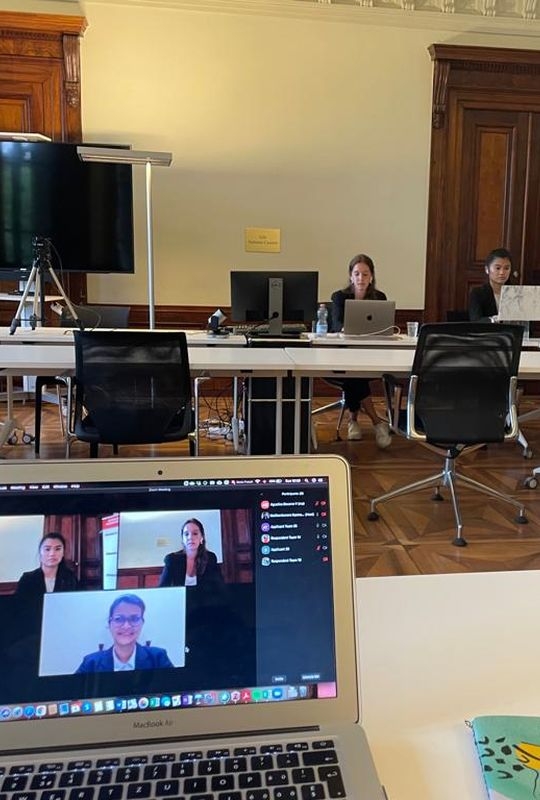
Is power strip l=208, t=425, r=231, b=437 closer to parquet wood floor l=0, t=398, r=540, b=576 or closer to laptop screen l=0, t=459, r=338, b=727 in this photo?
parquet wood floor l=0, t=398, r=540, b=576

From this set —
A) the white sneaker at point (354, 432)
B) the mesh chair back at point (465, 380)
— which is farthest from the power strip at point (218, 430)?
the mesh chair back at point (465, 380)

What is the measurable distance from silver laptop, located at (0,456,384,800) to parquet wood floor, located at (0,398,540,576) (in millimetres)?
1912

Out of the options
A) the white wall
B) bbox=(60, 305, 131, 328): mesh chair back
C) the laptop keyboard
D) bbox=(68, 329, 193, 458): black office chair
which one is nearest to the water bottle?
bbox=(60, 305, 131, 328): mesh chair back

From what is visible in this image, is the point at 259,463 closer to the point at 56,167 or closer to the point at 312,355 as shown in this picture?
the point at 312,355

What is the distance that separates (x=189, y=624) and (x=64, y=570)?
13 cm

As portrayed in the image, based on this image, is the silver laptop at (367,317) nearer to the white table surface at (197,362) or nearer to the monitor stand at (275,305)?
the monitor stand at (275,305)

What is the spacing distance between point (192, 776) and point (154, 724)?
0.22 feet

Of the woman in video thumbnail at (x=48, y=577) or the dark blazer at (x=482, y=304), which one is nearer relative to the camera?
the woman in video thumbnail at (x=48, y=577)

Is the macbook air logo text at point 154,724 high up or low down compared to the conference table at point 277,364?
down

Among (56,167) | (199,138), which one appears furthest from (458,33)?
(56,167)

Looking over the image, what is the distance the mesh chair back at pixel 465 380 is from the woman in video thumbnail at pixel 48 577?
239 cm

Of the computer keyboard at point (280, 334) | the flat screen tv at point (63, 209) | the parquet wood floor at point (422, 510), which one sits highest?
the flat screen tv at point (63, 209)

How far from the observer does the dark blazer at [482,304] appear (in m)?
4.61

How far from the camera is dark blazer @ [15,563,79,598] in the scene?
1.99 feet
